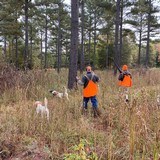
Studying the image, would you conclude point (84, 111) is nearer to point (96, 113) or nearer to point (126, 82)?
point (96, 113)

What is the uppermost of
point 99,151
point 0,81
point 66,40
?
point 66,40

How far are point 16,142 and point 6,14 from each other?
19132mm

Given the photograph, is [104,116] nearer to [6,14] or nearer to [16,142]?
[16,142]

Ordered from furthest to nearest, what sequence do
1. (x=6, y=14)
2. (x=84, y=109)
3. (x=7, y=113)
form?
(x=6, y=14) → (x=84, y=109) → (x=7, y=113)

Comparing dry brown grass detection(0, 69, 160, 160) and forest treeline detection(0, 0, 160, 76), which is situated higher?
forest treeline detection(0, 0, 160, 76)

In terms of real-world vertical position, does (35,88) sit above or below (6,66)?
below

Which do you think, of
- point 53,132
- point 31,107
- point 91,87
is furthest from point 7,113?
point 91,87

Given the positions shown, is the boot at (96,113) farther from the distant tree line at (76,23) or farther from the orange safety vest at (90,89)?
the distant tree line at (76,23)

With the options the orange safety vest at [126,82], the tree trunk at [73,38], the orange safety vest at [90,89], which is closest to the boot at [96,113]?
the orange safety vest at [90,89]

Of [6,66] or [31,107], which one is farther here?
[6,66]

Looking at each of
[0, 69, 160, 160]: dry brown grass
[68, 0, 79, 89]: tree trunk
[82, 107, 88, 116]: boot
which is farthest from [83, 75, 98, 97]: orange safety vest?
[68, 0, 79, 89]: tree trunk

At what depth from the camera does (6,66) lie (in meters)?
9.65

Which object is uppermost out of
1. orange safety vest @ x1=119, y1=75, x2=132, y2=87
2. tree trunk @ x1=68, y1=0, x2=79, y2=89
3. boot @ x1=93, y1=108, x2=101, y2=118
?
tree trunk @ x1=68, y1=0, x2=79, y2=89

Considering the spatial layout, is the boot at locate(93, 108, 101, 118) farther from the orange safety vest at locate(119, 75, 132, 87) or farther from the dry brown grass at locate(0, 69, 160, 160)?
the orange safety vest at locate(119, 75, 132, 87)
